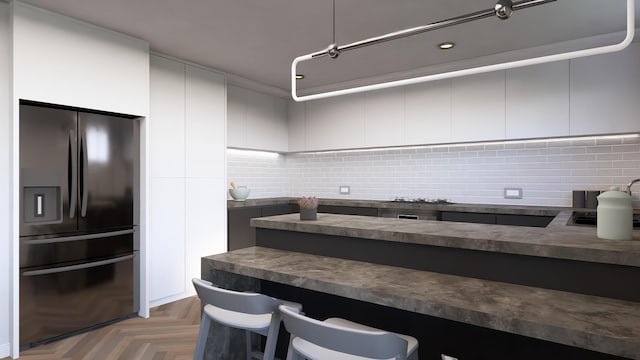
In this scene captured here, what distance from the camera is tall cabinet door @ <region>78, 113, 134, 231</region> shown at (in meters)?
3.04

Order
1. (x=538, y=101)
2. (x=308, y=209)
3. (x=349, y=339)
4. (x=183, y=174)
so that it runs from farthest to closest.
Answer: (x=183, y=174), (x=538, y=101), (x=308, y=209), (x=349, y=339)

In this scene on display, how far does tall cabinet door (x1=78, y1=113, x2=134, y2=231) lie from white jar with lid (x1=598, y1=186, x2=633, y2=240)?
3367 millimetres

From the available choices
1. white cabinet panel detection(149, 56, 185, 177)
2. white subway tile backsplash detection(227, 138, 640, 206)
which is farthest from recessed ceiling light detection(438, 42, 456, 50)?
white cabinet panel detection(149, 56, 185, 177)

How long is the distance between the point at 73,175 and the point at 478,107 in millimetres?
3881

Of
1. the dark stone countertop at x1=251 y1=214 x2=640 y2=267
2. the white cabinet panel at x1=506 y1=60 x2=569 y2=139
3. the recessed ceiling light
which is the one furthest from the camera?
the white cabinet panel at x1=506 y1=60 x2=569 y2=139

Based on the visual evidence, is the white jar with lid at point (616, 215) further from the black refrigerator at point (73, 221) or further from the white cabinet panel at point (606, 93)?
the black refrigerator at point (73, 221)

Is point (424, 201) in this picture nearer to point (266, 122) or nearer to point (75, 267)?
point (266, 122)

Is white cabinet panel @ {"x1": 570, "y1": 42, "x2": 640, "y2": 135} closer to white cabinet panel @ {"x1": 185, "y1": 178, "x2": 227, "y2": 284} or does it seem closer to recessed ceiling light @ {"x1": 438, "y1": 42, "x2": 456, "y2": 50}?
recessed ceiling light @ {"x1": 438, "y1": 42, "x2": 456, "y2": 50}

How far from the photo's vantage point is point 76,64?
2.96 metres

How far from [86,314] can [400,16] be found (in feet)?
11.2

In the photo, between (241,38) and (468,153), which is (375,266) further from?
(468,153)

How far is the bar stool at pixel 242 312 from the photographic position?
155 centimetres

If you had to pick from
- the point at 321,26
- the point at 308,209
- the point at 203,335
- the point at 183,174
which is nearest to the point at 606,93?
the point at 321,26

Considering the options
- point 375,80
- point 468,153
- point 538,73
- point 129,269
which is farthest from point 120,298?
point 538,73
